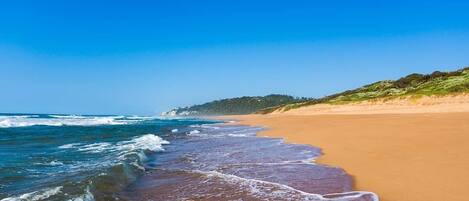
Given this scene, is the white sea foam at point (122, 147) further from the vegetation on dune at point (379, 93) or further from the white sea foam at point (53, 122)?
the white sea foam at point (53, 122)

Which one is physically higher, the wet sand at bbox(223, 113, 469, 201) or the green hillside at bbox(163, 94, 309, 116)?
the green hillside at bbox(163, 94, 309, 116)

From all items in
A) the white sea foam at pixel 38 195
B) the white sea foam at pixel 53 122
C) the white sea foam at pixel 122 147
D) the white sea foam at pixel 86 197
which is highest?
the white sea foam at pixel 53 122

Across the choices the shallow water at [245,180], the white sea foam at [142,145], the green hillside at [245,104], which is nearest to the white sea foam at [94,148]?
the white sea foam at [142,145]

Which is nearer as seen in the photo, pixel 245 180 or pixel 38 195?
pixel 38 195

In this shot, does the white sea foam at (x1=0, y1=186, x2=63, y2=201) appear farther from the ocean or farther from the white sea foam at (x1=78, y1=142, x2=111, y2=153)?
the white sea foam at (x1=78, y1=142, x2=111, y2=153)

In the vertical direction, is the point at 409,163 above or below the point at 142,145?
below

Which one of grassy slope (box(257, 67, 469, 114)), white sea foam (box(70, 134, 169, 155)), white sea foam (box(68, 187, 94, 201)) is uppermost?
grassy slope (box(257, 67, 469, 114))

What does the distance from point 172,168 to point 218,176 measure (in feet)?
9.20

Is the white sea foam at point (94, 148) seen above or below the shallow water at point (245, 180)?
above

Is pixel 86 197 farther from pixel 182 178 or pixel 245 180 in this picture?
pixel 245 180

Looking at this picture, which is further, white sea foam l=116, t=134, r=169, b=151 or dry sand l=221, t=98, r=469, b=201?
white sea foam l=116, t=134, r=169, b=151

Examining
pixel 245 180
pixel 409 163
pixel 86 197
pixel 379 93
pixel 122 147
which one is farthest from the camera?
pixel 379 93

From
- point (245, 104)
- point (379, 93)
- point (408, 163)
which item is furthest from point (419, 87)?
point (245, 104)

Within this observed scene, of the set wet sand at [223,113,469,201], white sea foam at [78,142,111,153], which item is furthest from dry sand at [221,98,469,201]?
white sea foam at [78,142,111,153]
